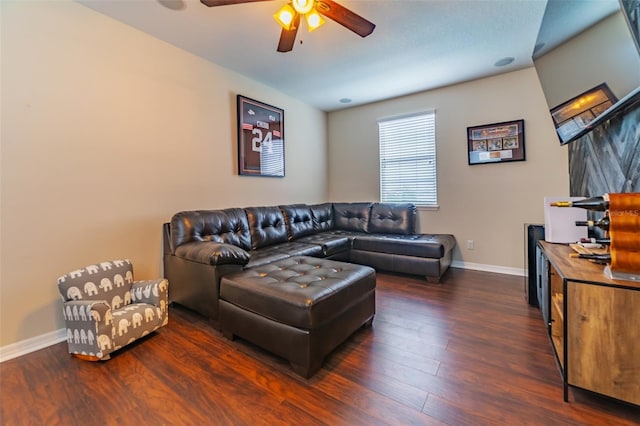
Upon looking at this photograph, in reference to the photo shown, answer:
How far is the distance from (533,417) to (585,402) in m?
0.33

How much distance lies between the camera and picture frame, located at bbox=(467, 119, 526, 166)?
11.0ft

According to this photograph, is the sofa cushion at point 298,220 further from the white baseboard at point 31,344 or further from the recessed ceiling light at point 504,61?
the recessed ceiling light at point 504,61

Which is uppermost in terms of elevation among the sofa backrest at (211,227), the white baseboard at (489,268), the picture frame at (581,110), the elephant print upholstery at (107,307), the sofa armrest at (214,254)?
the picture frame at (581,110)

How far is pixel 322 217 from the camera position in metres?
4.25

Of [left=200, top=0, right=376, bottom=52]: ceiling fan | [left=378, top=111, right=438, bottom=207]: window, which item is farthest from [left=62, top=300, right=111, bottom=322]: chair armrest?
[left=378, top=111, right=438, bottom=207]: window

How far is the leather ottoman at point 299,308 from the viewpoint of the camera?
60.9 inches

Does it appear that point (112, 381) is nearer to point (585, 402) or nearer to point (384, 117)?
point (585, 402)

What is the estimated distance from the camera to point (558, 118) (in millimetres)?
2299

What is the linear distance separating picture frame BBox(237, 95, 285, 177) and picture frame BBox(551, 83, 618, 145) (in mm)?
3085

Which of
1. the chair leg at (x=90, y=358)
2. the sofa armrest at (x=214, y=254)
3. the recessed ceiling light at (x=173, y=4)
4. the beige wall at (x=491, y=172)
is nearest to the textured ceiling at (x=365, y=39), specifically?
the recessed ceiling light at (x=173, y=4)

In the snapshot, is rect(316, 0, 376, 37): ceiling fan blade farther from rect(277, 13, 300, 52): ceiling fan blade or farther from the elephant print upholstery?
the elephant print upholstery

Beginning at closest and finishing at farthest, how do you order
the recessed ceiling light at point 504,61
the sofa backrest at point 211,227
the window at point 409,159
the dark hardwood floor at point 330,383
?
1. the dark hardwood floor at point 330,383
2. the sofa backrest at point 211,227
3. the recessed ceiling light at point 504,61
4. the window at point 409,159

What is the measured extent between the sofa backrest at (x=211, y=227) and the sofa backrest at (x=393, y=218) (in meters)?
1.97

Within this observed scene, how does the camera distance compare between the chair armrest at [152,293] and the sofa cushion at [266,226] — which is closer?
the chair armrest at [152,293]
